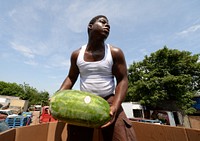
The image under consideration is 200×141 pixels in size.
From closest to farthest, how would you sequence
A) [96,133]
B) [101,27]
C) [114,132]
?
[114,132], [101,27], [96,133]

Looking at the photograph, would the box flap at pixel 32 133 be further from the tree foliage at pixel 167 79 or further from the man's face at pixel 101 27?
the tree foliage at pixel 167 79

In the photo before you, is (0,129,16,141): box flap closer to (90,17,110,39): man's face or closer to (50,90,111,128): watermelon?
(50,90,111,128): watermelon

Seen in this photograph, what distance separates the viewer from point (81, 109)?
2.20 ft

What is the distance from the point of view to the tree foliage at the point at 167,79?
418 inches

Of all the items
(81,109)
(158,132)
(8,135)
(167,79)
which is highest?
(167,79)

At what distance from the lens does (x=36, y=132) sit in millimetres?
1038

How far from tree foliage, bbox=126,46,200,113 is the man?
10.5m

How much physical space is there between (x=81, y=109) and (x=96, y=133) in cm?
52

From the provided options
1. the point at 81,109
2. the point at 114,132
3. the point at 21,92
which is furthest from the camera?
the point at 21,92

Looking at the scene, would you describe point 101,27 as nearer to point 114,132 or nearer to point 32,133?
point 114,132

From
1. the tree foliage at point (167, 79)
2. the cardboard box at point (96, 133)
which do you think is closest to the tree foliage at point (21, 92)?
the tree foliage at point (167, 79)

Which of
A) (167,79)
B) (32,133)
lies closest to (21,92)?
(167,79)

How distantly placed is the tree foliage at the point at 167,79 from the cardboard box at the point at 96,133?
1021 cm

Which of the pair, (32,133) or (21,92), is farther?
(21,92)
